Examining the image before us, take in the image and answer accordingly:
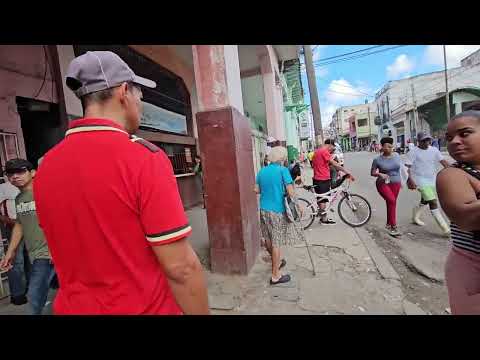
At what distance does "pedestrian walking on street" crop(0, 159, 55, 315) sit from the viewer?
7.69ft

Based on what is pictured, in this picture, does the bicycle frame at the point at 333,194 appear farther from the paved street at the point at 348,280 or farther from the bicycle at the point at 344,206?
the paved street at the point at 348,280

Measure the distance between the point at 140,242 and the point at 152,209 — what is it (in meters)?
0.14

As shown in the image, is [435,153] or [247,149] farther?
[435,153]

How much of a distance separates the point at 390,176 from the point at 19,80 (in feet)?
19.6

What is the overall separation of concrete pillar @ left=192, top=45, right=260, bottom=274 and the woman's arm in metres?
2.48

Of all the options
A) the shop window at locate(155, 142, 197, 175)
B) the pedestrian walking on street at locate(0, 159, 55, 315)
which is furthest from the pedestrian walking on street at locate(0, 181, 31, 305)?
the shop window at locate(155, 142, 197, 175)

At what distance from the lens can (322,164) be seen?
231 inches

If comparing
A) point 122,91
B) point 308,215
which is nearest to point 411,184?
point 308,215

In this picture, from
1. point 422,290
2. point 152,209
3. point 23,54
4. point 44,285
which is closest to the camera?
point 152,209

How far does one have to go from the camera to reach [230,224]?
12.2ft

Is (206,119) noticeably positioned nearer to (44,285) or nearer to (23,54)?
(44,285)

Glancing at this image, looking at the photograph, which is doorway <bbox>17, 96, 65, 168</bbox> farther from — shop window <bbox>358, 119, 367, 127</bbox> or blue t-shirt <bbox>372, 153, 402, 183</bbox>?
shop window <bbox>358, 119, 367, 127</bbox>

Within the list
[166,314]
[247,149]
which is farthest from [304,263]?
[166,314]
